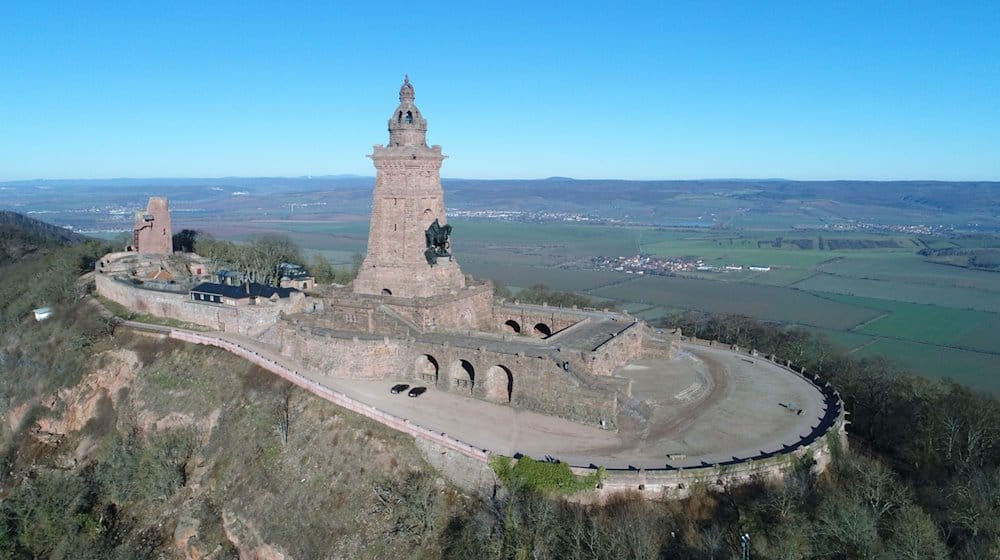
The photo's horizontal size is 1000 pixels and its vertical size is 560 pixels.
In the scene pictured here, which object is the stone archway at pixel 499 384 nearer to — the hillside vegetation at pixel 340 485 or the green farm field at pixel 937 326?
the hillside vegetation at pixel 340 485

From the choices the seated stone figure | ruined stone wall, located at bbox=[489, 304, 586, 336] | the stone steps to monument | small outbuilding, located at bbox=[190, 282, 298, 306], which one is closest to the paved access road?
the stone steps to monument

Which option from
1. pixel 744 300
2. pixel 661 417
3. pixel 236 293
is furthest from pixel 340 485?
pixel 744 300

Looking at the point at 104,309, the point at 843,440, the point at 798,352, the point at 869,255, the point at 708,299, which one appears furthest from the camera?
the point at 869,255

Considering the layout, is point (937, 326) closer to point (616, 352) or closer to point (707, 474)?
point (616, 352)

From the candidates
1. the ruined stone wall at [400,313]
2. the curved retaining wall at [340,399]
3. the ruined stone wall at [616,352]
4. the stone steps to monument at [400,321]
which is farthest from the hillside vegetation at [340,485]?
the ruined stone wall at [616,352]

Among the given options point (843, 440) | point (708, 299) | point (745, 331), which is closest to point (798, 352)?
point (745, 331)

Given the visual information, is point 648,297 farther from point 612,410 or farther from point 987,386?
point 612,410
